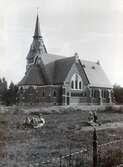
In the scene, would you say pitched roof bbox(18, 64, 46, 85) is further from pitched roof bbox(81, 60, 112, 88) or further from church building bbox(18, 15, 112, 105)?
pitched roof bbox(81, 60, 112, 88)

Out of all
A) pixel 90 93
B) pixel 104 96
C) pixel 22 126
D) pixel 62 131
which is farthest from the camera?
pixel 104 96

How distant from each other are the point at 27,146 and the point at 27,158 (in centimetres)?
270

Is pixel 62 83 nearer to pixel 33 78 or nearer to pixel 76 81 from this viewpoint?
pixel 76 81

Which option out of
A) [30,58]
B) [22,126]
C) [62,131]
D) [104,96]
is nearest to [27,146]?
[62,131]

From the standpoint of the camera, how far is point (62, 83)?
54344mm

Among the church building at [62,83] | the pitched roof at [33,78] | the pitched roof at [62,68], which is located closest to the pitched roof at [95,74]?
the church building at [62,83]

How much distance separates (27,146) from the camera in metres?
14.4

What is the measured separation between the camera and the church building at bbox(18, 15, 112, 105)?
175 feet

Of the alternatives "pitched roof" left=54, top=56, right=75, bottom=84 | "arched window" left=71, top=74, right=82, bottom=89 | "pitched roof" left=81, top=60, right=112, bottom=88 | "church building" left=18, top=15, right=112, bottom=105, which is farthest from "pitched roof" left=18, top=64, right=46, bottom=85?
"pitched roof" left=81, top=60, right=112, bottom=88

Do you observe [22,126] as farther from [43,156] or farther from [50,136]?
[43,156]

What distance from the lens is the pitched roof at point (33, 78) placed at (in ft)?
174

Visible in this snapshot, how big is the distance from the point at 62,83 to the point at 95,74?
11.2 metres

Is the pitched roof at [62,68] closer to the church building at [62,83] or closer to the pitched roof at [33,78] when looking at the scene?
the church building at [62,83]

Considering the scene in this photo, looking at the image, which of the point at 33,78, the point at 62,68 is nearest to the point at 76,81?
the point at 62,68
